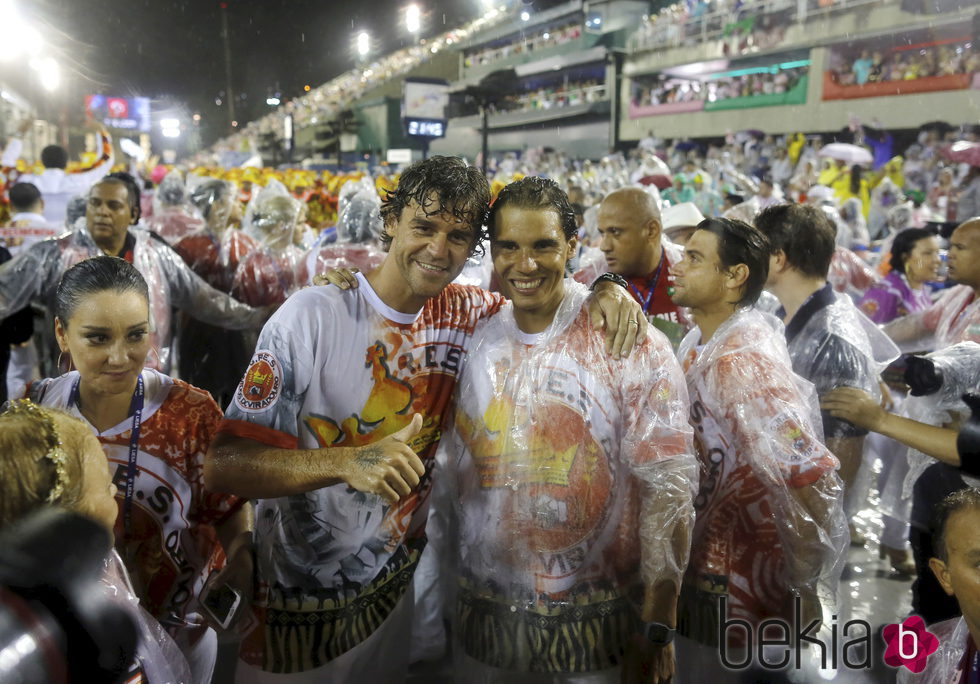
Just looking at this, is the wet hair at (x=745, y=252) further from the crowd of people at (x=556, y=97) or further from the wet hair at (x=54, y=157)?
the crowd of people at (x=556, y=97)

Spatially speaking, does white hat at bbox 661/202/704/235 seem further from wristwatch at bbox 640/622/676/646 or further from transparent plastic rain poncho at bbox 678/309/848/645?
wristwatch at bbox 640/622/676/646

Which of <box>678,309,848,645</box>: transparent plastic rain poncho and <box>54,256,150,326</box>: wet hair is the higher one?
<box>54,256,150,326</box>: wet hair

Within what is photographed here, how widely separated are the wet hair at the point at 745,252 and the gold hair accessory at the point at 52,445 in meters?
1.88

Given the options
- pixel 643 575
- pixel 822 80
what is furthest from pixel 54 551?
pixel 822 80

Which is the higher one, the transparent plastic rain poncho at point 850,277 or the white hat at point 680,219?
the white hat at point 680,219

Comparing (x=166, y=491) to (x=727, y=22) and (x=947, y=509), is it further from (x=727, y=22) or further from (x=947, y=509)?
(x=727, y=22)

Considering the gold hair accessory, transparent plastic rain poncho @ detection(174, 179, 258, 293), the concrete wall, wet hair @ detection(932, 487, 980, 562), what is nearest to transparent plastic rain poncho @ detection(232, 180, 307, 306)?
transparent plastic rain poncho @ detection(174, 179, 258, 293)

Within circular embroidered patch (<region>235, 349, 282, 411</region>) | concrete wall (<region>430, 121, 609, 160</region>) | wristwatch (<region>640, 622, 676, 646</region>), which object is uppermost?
concrete wall (<region>430, 121, 609, 160</region>)

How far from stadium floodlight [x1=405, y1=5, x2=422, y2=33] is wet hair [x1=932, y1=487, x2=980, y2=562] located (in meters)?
57.1

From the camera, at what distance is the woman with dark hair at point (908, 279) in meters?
4.55

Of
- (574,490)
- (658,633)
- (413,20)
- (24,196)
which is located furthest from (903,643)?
(413,20)

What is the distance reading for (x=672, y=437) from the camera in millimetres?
1825

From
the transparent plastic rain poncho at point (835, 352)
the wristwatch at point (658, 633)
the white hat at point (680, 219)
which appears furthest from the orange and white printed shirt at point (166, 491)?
the white hat at point (680, 219)

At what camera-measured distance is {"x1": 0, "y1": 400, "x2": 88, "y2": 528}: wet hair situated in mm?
1084
